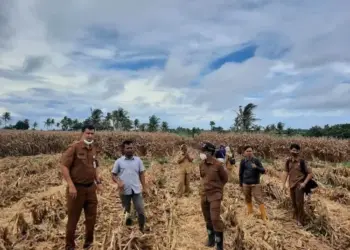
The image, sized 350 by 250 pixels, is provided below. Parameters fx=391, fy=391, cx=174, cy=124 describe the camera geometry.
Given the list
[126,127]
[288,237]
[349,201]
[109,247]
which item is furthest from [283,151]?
[126,127]

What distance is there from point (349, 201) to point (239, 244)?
5834mm

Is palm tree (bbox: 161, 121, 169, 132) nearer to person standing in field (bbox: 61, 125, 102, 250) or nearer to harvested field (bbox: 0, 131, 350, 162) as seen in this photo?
harvested field (bbox: 0, 131, 350, 162)

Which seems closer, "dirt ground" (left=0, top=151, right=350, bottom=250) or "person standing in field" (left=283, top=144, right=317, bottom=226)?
"dirt ground" (left=0, top=151, right=350, bottom=250)

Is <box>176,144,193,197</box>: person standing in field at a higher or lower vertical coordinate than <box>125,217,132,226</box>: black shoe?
higher

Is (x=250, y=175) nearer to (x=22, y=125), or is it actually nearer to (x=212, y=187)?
(x=212, y=187)

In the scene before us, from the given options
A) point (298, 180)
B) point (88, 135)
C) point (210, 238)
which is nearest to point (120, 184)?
point (88, 135)

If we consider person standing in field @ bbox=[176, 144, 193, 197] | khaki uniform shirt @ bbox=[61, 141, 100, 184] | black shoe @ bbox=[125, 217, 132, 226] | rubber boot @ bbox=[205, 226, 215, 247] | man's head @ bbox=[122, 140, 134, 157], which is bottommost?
rubber boot @ bbox=[205, 226, 215, 247]

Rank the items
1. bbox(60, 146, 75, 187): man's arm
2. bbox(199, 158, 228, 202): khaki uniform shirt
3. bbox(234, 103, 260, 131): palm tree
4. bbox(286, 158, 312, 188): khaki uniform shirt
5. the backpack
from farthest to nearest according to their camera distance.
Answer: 1. bbox(234, 103, 260, 131): palm tree
2. bbox(286, 158, 312, 188): khaki uniform shirt
3. the backpack
4. bbox(199, 158, 228, 202): khaki uniform shirt
5. bbox(60, 146, 75, 187): man's arm

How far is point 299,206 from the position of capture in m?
8.12

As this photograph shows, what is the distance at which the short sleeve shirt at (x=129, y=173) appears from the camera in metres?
6.95

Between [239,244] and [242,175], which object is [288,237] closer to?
[239,244]

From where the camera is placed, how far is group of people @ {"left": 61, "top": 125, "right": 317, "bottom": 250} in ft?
19.4

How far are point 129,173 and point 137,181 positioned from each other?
204mm

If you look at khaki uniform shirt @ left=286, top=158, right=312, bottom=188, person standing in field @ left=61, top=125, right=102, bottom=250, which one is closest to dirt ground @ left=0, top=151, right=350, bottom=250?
person standing in field @ left=61, top=125, right=102, bottom=250
